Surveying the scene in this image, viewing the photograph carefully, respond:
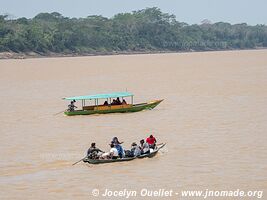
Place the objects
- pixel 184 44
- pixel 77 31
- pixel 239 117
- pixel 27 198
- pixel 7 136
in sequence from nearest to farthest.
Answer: pixel 27 198 → pixel 7 136 → pixel 239 117 → pixel 77 31 → pixel 184 44

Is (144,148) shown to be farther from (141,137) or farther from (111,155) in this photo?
(141,137)

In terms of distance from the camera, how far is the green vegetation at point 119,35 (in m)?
117

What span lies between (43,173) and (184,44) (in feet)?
470

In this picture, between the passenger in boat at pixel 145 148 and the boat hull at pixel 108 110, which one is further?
the boat hull at pixel 108 110

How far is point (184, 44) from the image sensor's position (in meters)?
162

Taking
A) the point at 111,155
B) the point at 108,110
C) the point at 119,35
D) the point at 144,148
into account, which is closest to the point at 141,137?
the point at 144,148

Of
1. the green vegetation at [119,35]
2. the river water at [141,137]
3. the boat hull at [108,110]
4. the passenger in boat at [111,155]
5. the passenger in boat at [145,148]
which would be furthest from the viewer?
the green vegetation at [119,35]

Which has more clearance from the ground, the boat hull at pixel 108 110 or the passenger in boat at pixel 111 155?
the passenger in boat at pixel 111 155

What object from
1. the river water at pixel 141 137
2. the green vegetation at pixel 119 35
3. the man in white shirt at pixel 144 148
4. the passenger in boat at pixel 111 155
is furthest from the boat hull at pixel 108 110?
the green vegetation at pixel 119 35

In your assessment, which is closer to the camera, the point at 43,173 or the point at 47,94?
the point at 43,173

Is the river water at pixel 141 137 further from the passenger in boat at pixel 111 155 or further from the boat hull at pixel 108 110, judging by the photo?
the boat hull at pixel 108 110

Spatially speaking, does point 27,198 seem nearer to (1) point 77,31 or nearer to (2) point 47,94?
(2) point 47,94

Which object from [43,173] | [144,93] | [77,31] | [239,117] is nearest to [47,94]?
[144,93]

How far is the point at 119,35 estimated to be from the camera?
14338cm
